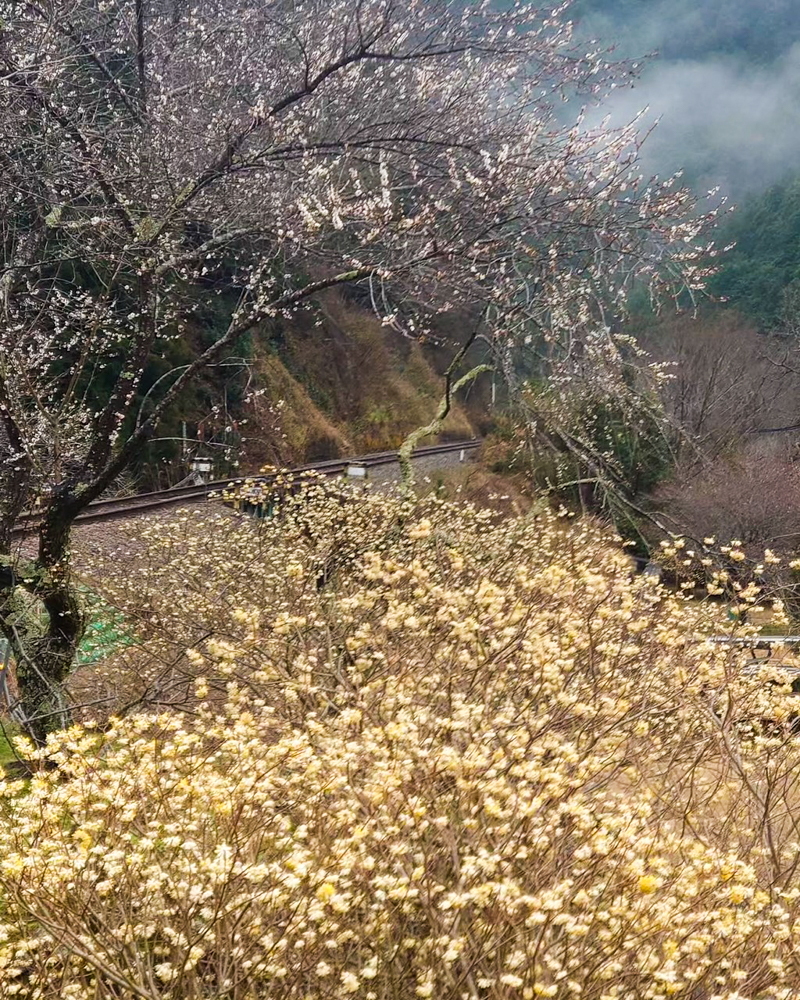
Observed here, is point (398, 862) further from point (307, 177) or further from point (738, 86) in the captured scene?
point (738, 86)

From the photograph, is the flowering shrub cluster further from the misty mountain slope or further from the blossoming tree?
the misty mountain slope

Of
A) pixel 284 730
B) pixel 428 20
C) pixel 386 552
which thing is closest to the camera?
pixel 284 730

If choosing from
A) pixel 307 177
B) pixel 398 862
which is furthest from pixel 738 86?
pixel 398 862

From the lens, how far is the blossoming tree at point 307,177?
4.42 metres

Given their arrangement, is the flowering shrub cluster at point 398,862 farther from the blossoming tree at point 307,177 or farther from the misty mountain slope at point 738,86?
the misty mountain slope at point 738,86

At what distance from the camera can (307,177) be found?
17.1ft

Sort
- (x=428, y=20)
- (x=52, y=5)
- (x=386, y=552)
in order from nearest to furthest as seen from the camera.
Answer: (x=52, y=5)
(x=428, y=20)
(x=386, y=552)

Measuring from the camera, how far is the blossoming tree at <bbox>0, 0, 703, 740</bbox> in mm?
4422

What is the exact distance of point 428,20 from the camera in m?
5.53

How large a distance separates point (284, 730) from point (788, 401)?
2551 cm

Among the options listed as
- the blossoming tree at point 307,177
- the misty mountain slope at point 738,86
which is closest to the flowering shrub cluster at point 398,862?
the blossoming tree at point 307,177

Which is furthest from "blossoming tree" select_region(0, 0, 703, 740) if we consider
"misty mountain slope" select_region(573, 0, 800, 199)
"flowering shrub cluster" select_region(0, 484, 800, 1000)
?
"misty mountain slope" select_region(573, 0, 800, 199)

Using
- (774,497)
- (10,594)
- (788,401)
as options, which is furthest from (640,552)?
(10,594)

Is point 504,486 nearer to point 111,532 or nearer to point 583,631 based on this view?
point 111,532
